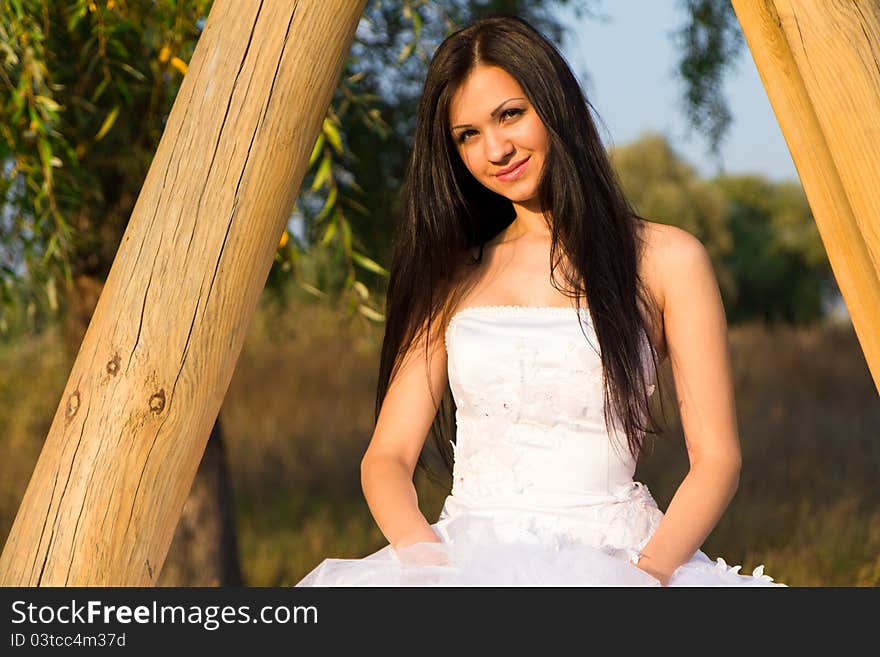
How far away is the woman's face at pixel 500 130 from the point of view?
2.48 metres

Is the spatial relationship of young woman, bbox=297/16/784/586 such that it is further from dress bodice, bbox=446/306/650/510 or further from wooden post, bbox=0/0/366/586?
wooden post, bbox=0/0/366/586

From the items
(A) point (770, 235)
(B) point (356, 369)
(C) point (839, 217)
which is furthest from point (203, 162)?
(A) point (770, 235)

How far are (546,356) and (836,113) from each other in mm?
785

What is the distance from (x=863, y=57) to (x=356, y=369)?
26.4 ft

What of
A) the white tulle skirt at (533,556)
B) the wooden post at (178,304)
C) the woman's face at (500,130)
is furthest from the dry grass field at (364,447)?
the wooden post at (178,304)

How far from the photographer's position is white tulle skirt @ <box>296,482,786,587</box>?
2.15 meters

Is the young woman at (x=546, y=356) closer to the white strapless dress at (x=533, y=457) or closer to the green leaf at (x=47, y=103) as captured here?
the white strapless dress at (x=533, y=457)

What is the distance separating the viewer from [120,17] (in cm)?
336

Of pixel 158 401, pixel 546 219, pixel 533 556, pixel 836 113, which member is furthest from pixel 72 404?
pixel 836 113

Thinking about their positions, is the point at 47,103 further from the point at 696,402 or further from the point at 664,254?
the point at 696,402

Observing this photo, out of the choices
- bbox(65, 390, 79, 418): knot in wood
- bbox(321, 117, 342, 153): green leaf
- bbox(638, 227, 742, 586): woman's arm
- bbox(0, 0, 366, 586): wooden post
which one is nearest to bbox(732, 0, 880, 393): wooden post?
bbox(638, 227, 742, 586): woman's arm

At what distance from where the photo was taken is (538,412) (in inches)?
98.7

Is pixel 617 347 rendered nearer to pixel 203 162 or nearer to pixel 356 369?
pixel 203 162
